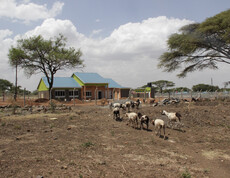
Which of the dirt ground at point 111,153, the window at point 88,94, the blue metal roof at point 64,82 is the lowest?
the dirt ground at point 111,153

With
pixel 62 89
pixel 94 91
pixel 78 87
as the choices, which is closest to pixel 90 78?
pixel 94 91

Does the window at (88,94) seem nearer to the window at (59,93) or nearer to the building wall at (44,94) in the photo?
the window at (59,93)

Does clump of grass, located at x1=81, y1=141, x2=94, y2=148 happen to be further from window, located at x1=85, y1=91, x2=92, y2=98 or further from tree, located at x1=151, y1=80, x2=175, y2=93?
tree, located at x1=151, y1=80, x2=175, y2=93

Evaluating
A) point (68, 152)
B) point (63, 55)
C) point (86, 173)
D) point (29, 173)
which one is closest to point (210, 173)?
point (86, 173)

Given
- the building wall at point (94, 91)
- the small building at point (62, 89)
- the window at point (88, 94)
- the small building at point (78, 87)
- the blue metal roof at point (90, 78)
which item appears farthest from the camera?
the blue metal roof at point (90, 78)

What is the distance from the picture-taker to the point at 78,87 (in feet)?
115

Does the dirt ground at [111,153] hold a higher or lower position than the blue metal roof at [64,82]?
lower

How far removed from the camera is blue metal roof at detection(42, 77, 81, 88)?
34.1 m

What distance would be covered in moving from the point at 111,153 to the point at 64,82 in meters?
32.0

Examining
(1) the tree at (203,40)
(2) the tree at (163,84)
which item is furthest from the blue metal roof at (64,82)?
(2) the tree at (163,84)

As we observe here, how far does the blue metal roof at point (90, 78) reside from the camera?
36.1m

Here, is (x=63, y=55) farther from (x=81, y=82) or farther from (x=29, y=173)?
(x=29, y=173)

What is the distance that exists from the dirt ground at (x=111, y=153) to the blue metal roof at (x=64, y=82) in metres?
24.9

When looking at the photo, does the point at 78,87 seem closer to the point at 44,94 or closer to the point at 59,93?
the point at 59,93
